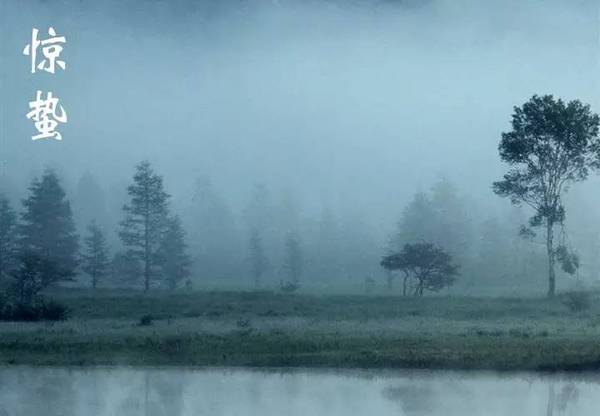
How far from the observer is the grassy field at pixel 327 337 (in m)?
26.6

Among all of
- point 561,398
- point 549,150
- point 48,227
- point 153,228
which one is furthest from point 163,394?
point 48,227

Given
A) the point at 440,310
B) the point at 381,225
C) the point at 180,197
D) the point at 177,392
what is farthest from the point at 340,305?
the point at 180,197

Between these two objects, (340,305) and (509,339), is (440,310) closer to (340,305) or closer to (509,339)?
(340,305)

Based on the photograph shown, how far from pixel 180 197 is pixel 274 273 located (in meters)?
66.0

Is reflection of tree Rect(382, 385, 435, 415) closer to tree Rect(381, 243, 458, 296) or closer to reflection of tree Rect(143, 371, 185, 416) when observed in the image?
reflection of tree Rect(143, 371, 185, 416)

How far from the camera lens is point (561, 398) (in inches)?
837

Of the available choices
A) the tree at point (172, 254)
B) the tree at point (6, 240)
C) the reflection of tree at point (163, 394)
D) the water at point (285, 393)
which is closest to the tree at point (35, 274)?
the tree at point (6, 240)

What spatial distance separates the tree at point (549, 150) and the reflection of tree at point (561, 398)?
33.4 m

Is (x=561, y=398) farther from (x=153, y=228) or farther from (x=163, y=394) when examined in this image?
(x=153, y=228)

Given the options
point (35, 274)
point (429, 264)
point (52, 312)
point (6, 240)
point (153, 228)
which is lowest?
point (52, 312)

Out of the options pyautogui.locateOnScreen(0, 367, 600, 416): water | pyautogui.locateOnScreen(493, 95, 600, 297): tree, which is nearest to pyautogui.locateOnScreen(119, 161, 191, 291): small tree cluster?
pyautogui.locateOnScreen(493, 95, 600, 297): tree

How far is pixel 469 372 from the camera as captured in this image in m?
25.4

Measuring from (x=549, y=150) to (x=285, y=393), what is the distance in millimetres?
39546

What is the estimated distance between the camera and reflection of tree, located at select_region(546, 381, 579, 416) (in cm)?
1978
